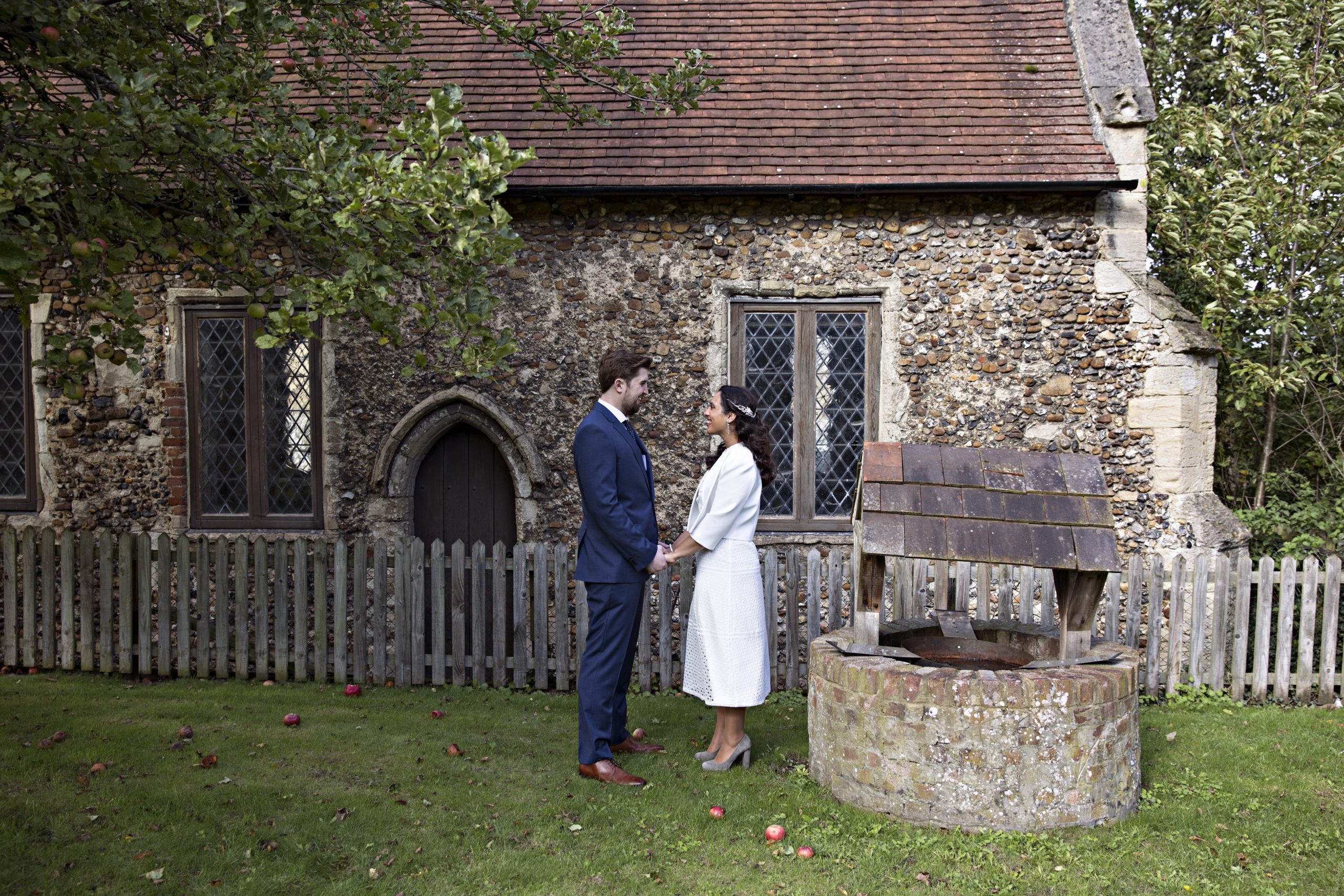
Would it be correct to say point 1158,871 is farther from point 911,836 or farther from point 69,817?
point 69,817

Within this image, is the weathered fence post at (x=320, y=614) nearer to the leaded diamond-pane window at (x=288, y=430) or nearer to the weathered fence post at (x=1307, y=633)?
the leaded diamond-pane window at (x=288, y=430)

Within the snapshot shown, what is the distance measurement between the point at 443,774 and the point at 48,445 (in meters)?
5.22

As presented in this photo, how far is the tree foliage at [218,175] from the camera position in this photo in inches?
140

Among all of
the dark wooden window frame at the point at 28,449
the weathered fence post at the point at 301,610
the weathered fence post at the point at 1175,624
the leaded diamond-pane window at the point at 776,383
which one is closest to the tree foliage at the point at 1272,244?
the weathered fence post at the point at 1175,624

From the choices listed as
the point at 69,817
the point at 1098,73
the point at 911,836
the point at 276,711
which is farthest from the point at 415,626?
the point at 1098,73

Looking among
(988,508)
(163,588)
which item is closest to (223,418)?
(163,588)

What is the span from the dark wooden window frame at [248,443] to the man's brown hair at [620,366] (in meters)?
3.86

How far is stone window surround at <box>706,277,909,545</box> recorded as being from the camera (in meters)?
7.11

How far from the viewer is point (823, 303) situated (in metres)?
7.25

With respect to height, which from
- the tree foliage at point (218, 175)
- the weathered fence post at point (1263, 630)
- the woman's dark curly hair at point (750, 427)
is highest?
the tree foliage at point (218, 175)

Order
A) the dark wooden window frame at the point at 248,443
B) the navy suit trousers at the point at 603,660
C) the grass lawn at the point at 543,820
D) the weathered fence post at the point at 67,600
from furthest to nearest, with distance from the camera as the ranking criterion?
the dark wooden window frame at the point at 248,443 < the weathered fence post at the point at 67,600 < the navy suit trousers at the point at 603,660 < the grass lawn at the point at 543,820

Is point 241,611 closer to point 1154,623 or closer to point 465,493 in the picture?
point 465,493

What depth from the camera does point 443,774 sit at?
480 centimetres

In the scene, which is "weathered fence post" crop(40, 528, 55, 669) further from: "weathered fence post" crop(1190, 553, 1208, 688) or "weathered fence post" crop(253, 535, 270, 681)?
"weathered fence post" crop(1190, 553, 1208, 688)
